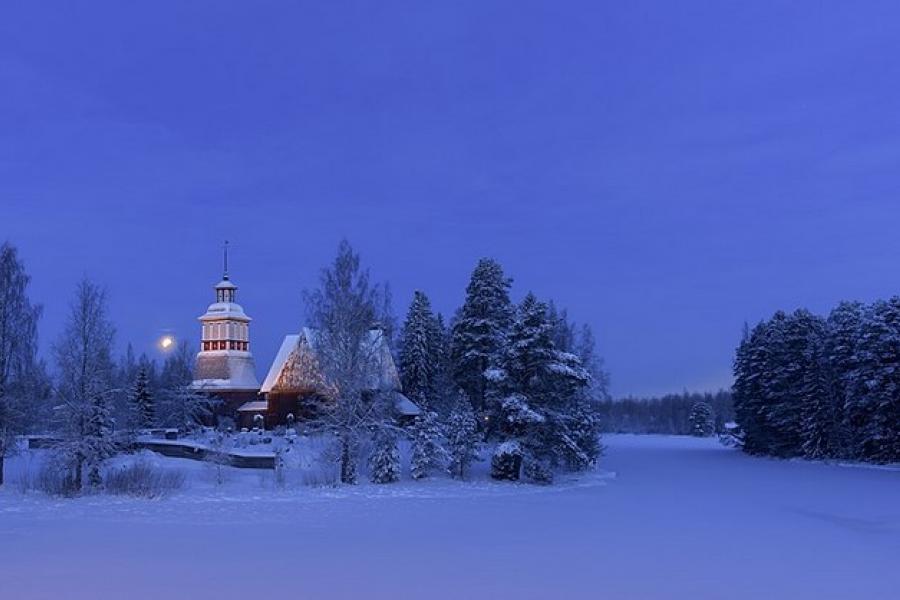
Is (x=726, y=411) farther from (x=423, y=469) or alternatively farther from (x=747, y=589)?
(x=747, y=589)

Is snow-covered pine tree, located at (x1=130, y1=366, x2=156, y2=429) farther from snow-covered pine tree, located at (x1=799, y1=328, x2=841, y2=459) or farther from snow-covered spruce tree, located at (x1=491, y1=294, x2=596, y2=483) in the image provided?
snow-covered pine tree, located at (x1=799, y1=328, x2=841, y2=459)

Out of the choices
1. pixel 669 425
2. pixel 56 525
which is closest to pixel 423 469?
pixel 56 525

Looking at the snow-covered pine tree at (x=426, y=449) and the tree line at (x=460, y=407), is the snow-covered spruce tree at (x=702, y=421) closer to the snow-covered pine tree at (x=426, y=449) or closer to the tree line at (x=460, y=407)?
the tree line at (x=460, y=407)

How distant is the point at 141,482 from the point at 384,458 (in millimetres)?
10267

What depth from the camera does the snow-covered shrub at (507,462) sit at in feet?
128

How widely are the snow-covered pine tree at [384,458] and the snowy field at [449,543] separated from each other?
1.11 m

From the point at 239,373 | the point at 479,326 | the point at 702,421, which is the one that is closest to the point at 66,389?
the point at 479,326

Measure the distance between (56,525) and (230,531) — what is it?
5.12 metres

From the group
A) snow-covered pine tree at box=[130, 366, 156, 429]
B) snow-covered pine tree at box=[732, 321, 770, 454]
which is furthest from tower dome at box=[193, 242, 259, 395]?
snow-covered pine tree at box=[732, 321, 770, 454]

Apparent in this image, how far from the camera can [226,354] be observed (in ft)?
220

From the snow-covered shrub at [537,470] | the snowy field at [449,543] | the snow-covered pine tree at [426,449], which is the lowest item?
the snowy field at [449,543]

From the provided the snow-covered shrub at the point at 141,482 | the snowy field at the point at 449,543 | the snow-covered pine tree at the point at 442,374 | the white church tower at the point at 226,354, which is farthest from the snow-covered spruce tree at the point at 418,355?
the snow-covered shrub at the point at 141,482

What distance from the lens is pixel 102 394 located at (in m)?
33.2

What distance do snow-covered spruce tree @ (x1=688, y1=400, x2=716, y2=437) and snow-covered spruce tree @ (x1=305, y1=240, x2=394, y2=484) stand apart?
99.8 metres
